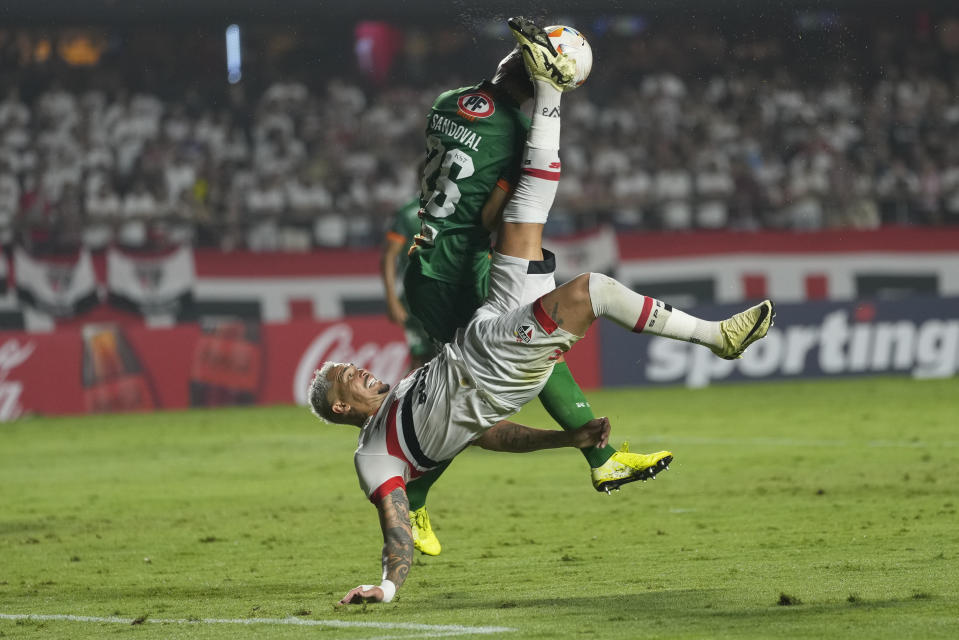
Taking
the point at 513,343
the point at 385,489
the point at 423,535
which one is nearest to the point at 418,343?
the point at 423,535

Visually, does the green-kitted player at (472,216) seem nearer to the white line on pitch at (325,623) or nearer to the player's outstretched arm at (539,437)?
the player's outstretched arm at (539,437)

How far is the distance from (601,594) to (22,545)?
468 cm

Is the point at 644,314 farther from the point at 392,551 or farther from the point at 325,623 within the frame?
the point at 325,623

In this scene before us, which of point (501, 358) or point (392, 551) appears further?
point (501, 358)

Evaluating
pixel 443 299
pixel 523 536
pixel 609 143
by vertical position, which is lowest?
pixel 523 536

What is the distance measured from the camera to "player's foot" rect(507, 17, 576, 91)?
6.91m

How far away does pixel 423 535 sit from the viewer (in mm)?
7387

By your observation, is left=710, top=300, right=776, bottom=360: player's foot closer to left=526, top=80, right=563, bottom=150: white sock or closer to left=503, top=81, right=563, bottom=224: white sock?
left=503, top=81, right=563, bottom=224: white sock

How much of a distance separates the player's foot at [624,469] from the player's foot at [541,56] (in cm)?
188

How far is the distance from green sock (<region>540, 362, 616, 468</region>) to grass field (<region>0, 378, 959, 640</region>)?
625 millimetres

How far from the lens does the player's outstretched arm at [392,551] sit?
251 inches

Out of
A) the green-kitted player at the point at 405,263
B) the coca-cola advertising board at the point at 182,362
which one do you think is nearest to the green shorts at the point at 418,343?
the green-kitted player at the point at 405,263

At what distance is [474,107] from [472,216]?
57 centimetres

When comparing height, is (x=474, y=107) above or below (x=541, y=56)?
below
